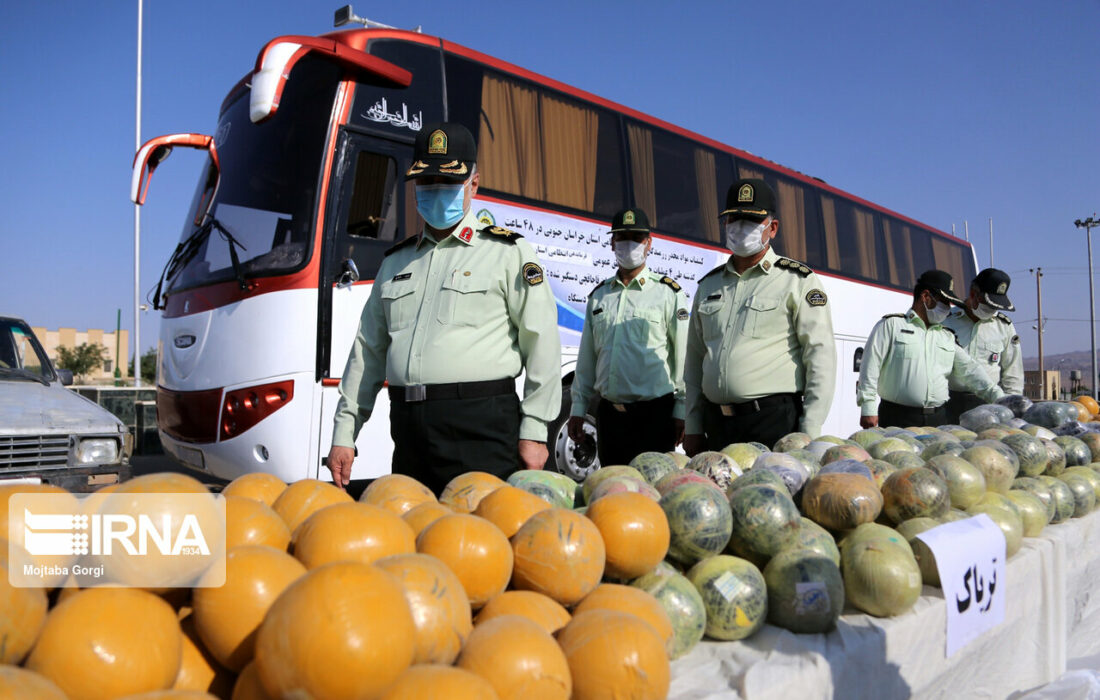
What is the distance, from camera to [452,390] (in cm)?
324

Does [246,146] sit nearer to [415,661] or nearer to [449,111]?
[449,111]

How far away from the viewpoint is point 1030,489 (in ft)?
10.3

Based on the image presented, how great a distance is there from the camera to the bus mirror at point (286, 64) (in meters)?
4.69

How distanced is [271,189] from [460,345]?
9.98 feet

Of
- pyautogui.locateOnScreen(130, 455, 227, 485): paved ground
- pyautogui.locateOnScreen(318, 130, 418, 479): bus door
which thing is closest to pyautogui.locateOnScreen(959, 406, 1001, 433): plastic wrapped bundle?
pyautogui.locateOnScreen(318, 130, 418, 479): bus door

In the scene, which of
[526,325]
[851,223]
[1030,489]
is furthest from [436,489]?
[851,223]

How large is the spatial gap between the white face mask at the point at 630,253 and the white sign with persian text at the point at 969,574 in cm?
318

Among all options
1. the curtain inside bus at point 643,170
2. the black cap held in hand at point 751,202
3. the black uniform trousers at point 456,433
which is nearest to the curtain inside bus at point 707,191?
the curtain inside bus at point 643,170

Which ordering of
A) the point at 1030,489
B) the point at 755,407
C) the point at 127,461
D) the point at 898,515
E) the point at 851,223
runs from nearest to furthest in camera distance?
the point at 898,515, the point at 1030,489, the point at 755,407, the point at 127,461, the point at 851,223

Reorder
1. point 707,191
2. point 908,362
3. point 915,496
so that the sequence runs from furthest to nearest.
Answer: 1. point 707,191
2. point 908,362
3. point 915,496

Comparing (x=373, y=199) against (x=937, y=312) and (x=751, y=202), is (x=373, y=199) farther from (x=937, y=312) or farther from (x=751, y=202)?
(x=937, y=312)

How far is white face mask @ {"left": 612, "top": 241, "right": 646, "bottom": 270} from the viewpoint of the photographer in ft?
17.1

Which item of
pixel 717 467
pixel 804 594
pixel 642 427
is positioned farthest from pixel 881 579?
pixel 642 427

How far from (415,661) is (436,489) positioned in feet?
7.64
